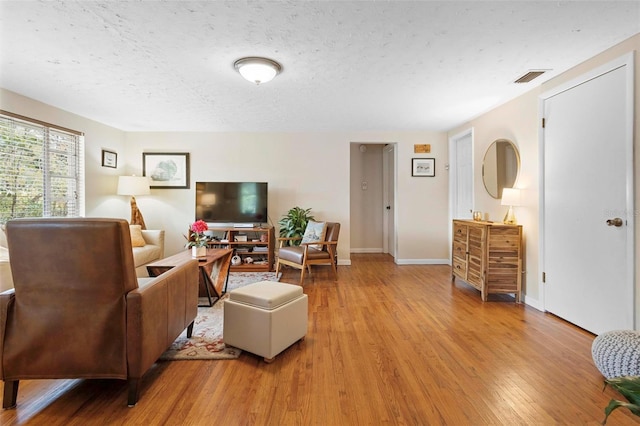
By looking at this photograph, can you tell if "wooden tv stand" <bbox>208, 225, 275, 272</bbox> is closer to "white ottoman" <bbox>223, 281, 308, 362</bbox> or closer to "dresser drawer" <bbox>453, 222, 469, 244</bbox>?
"white ottoman" <bbox>223, 281, 308, 362</bbox>

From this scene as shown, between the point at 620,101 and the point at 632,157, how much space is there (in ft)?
1.45

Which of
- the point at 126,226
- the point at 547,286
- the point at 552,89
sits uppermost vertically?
the point at 552,89

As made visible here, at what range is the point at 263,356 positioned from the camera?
78.6 inches

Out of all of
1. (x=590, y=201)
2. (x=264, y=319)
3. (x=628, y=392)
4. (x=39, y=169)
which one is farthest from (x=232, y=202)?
(x=628, y=392)

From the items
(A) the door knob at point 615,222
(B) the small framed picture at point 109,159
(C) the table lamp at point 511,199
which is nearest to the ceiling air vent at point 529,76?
(C) the table lamp at point 511,199

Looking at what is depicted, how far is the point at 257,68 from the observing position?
8.27ft

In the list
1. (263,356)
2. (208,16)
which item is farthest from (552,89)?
(263,356)

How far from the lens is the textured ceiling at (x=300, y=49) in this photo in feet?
6.10

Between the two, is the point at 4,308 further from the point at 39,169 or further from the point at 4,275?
the point at 39,169

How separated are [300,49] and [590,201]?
106 inches

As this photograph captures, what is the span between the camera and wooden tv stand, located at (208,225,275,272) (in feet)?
15.2

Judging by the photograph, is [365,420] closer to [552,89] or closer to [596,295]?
[596,295]

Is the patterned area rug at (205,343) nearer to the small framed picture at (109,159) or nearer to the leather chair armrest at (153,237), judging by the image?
the leather chair armrest at (153,237)

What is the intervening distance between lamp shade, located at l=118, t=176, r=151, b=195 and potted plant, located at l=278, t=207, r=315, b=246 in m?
2.25
